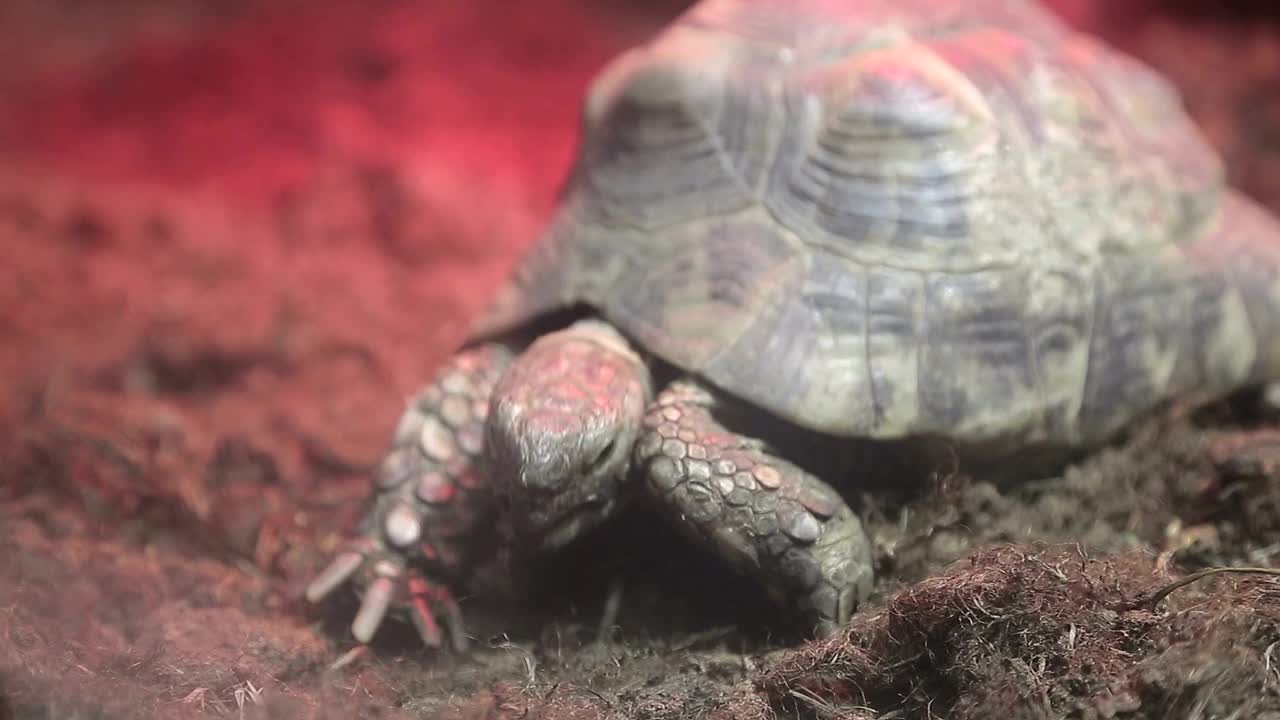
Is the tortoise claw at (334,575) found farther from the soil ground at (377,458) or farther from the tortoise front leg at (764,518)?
the tortoise front leg at (764,518)

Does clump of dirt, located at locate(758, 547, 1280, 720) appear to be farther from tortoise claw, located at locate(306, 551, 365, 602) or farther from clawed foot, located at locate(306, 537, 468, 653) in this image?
tortoise claw, located at locate(306, 551, 365, 602)

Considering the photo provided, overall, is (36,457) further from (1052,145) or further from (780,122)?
(1052,145)

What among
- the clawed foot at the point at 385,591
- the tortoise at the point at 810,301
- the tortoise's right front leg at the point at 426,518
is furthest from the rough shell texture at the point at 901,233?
the clawed foot at the point at 385,591

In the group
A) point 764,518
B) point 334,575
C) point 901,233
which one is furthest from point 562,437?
point 901,233

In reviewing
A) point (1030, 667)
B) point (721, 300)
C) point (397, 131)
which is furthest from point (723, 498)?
point (397, 131)

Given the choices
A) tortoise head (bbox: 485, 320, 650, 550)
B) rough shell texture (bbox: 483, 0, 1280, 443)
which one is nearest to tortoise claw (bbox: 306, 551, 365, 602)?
tortoise head (bbox: 485, 320, 650, 550)

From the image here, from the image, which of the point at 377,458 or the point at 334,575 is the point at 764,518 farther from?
the point at 377,458

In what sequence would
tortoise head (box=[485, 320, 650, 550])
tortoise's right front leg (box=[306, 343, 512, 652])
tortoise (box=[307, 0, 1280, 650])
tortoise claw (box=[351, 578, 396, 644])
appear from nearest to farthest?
1. tortoise head (box=[485, 320, 650, 550])
2. tortoise (box=[307, 0, 1280, 650])
3. tortoise claw (box=[351, 578, 396, 644])
4. tortoise's right front leg (box=[306, 343, 512, 652])
